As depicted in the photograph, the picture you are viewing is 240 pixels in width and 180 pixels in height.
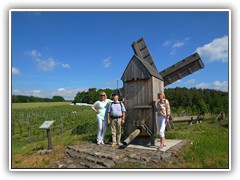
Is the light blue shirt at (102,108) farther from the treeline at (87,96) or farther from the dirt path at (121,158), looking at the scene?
the treeline at (87,96)

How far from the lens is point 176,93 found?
26203 millimetres

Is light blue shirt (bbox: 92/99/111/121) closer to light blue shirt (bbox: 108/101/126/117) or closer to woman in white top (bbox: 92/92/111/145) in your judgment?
woman in white top (bbox: 92/92/111/145)

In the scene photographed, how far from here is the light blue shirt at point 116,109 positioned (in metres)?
7.29

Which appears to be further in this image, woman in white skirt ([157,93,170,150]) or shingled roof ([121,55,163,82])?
shingled roof ([121,55,163,82])

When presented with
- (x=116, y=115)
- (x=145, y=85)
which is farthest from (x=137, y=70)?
(x=116, y=115)

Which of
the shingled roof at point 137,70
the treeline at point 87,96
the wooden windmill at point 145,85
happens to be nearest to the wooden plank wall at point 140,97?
the wooden windmill at point 145,85

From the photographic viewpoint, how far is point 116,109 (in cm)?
731

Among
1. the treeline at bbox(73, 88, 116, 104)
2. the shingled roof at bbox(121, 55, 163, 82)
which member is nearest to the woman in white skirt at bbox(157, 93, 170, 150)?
the shingled roof at bbox(121, 55, 163, 82)

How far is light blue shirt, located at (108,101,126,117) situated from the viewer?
287 inches

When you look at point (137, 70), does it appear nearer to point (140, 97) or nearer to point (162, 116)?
point (140, 97)
